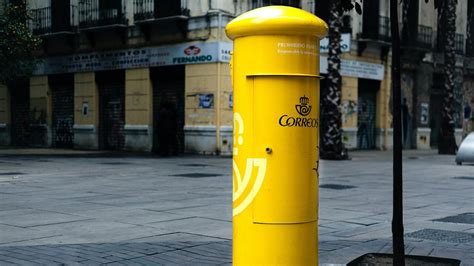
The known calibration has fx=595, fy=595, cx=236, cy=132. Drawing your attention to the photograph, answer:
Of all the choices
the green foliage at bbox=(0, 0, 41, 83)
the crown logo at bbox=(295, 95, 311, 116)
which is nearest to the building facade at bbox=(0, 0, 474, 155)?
the green foliage at bbox=(0, 0, 41, 83)

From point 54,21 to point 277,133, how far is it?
24.4m

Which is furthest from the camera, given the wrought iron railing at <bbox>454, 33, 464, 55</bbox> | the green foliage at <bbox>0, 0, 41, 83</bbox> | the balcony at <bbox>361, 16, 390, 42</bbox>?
the wrought iron railing at <bbox>454, 33, 464, 55</bbox>

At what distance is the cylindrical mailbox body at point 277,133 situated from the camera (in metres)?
3.60

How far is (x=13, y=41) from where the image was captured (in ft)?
59.0

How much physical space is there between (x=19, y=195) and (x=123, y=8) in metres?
15.2

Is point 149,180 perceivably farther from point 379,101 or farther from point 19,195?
point 379,101

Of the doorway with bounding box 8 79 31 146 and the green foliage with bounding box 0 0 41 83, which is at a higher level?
the green foliage with bounding box 0 0 41 83

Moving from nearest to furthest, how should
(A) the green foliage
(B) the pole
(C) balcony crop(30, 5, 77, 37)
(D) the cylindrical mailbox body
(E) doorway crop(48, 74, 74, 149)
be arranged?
(D) the cylindrical mailbox body
(B) the pole
(A) the green foliage
(C) balcony crop(30, 5, 77, 37)
(E) doorway crop(48, 74, 74, 149)

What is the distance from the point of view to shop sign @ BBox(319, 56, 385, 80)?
25469 millimetres

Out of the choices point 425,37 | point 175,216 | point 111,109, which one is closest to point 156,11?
point 111,109

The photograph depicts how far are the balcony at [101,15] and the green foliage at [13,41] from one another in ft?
15.0

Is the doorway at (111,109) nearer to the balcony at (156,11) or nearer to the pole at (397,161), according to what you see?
the balcony at (156,11)

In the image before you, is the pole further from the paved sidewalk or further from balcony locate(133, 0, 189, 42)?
balcony locate(133, 0, 189, 42)

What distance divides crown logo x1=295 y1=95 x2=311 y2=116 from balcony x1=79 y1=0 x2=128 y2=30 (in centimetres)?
2040
